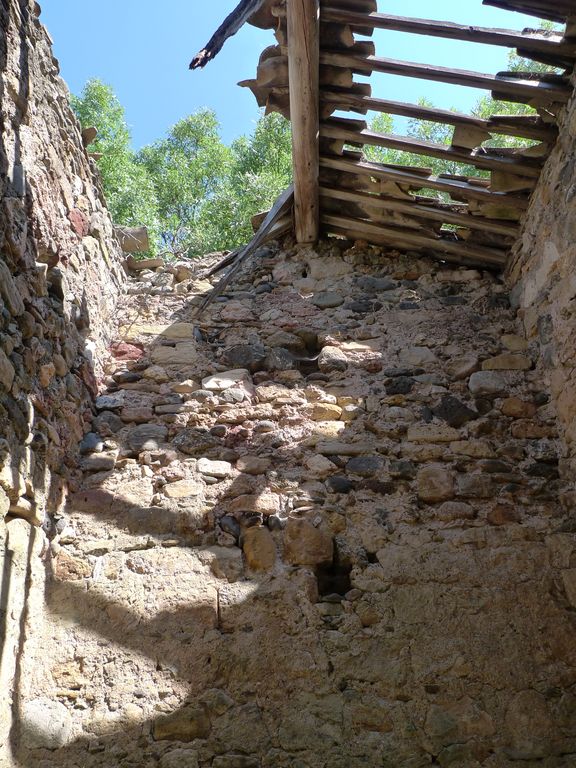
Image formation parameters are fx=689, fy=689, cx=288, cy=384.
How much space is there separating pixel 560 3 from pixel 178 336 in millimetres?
2484

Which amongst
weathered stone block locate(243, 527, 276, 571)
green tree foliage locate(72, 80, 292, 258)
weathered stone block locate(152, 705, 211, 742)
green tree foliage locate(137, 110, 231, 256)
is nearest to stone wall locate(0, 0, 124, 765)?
weathered stone block locate(152, 705, 211, 742)

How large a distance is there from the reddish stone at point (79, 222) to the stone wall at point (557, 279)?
8.09ft

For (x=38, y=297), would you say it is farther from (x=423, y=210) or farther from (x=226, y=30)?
(x=423, y=210)

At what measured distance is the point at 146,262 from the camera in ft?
15.4

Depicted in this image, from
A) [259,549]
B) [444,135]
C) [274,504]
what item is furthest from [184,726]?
[444,135]

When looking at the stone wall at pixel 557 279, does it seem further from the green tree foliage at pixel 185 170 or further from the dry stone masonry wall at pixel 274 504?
the green tree foliage at pixel 185 170

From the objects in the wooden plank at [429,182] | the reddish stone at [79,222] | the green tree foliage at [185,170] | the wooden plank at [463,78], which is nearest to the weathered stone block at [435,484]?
the wooden plank at [429,182]

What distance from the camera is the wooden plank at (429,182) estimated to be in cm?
385

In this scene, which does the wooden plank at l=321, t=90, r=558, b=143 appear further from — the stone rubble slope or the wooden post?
the stone rubble slope

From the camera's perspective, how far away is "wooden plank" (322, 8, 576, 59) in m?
3.18

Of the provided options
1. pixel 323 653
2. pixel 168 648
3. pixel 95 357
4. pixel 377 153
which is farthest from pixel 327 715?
pixel 377 153

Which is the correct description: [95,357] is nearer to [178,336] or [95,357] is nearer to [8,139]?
[178,336]

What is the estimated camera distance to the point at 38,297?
296 centimetres

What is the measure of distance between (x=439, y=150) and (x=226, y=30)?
1319mm
